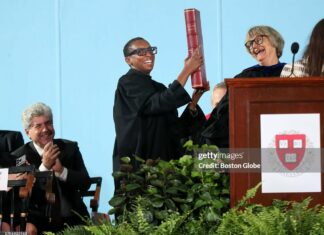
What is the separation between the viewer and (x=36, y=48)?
6785 mm

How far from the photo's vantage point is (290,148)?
263cm

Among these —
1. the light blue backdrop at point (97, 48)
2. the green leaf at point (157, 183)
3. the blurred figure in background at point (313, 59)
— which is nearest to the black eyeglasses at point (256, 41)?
the blurred figure in background at point (313, 59)

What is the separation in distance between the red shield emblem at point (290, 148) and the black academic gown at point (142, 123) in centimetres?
206

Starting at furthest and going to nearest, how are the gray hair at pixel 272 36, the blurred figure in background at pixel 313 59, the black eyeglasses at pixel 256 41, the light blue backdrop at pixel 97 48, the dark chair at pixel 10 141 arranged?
the light blue backdrop at pixel 97 48 < the dark chair at pixel 10 141 < the gray hair at pixel 272 36 < the black eyeglasses at pixel 256 41 < the blurred figure in background at pixel 313 59

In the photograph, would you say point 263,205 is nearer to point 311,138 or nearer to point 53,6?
point 311,138

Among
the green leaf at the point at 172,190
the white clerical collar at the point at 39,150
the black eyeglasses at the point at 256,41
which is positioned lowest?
the green leaf at the point at 172,190

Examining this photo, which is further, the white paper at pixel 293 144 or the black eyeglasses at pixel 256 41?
the black eyeglasses at pixel 256 41

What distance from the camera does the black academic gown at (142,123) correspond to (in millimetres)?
4746

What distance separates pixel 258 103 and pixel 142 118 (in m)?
2.12

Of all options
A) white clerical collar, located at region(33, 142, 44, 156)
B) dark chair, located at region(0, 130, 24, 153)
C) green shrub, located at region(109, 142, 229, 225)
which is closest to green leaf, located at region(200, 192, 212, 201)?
green shrub, located at region(109, 142, 229, 225)

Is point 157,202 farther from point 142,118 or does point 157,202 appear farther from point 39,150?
point 39,150

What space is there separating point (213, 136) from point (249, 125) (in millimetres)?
826

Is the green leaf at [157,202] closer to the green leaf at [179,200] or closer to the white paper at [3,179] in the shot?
the green leaf at [179,200]

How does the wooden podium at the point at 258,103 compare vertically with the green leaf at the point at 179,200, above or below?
above
